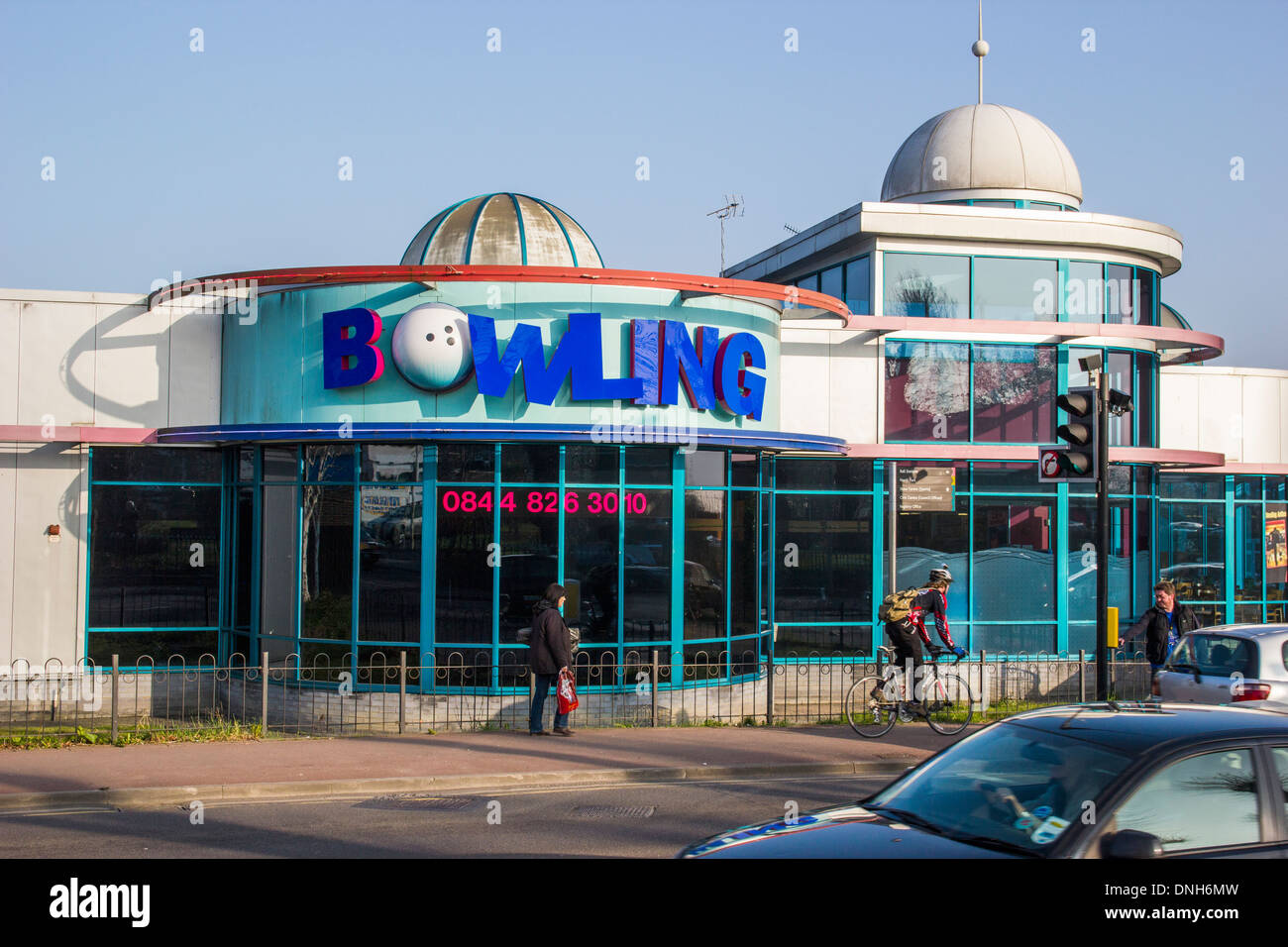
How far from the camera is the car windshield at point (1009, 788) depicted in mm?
5461

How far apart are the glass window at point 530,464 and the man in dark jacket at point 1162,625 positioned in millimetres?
7832

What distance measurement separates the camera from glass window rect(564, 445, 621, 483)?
16047mm

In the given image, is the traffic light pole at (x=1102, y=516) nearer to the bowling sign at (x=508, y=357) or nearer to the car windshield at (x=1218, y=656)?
the car windshield at (x=1218, y=656)

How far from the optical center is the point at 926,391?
19984 mm

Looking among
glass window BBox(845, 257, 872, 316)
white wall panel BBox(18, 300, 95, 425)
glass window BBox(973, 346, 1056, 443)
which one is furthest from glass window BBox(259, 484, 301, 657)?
glass window BBox(973, 346, 1056, 443)

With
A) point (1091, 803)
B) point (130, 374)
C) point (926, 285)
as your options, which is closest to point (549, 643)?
point (130, 374)

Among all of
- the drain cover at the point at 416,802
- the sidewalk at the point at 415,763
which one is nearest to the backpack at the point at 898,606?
the sidewalk at the point at 415,763

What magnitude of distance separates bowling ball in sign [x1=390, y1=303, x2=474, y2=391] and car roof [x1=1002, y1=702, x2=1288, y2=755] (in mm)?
10507

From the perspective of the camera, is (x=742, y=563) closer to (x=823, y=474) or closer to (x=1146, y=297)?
(x=823, y=474)

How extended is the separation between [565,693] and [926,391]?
29.6 ft

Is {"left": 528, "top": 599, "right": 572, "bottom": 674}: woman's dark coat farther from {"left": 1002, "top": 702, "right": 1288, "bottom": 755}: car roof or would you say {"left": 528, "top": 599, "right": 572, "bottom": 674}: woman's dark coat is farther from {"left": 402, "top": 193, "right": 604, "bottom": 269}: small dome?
{"left": 1002, "top": 702, "right": 1288, "bottom": 755}: car roof

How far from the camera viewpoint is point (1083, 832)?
5262 millimetres
